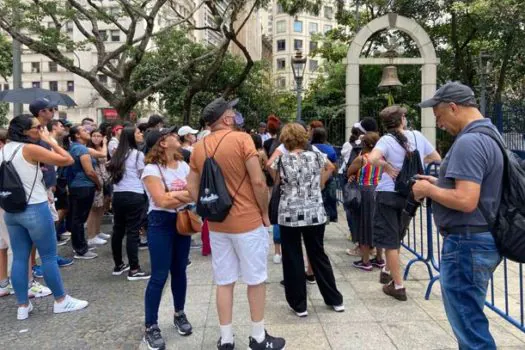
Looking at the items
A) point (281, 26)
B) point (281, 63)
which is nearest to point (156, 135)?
point (281, 63)

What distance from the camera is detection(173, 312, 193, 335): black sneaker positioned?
401cm

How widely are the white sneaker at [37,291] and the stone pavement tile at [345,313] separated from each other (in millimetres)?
2949

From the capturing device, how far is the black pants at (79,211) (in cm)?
659

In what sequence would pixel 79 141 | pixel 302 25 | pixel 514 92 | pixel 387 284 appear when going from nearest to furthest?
Result: 1. pixel 387 284
2. pixel 79 141
3. pixel 514 92
4. pixel 302 25

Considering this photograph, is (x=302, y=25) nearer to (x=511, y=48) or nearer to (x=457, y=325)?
(x=511, y=48)

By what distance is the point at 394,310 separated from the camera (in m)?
4.45

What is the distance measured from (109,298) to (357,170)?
10.3ft

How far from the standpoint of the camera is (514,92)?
1020 inches

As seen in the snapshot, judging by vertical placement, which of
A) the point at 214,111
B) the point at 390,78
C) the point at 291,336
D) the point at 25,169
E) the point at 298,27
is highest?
the point at 298,27

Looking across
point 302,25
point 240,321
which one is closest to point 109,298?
point 240,321

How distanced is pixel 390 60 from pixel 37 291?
33.2 feet

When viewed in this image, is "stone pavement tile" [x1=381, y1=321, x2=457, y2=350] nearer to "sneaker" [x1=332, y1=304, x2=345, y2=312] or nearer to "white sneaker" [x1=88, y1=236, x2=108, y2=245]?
"sneaker" [x1=332, y1=304, x2=345, y2=312]

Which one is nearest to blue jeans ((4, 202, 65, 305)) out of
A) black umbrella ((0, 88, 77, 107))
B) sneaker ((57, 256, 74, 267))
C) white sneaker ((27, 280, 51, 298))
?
white sneaker ((27, 280, 51, 298))

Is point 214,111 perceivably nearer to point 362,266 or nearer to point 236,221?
point 236,221
